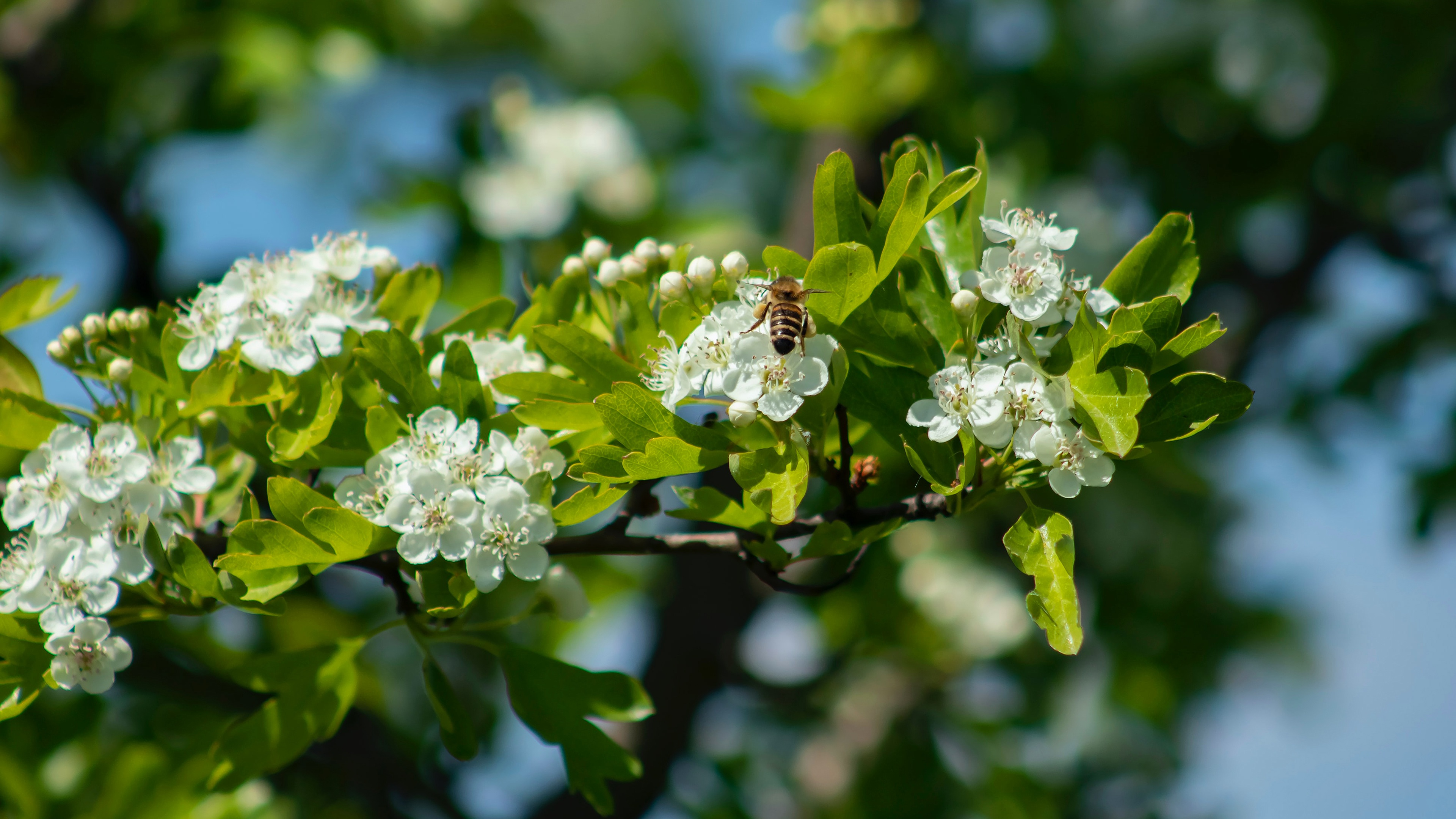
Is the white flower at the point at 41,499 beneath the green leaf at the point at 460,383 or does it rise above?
beneath

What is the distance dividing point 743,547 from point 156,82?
359cm

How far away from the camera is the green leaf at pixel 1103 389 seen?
1196mm

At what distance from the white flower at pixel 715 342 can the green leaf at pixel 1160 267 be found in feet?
1.52

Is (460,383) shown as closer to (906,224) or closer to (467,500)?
(467,500)

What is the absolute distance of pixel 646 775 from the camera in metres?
3.20

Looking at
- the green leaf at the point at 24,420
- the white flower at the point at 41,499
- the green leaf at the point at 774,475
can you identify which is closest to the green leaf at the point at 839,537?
the green leaf at the point at 774,475

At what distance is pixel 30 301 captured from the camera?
5.64 feet

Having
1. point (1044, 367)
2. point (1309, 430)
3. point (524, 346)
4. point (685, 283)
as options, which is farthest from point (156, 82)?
point (1309, 430)

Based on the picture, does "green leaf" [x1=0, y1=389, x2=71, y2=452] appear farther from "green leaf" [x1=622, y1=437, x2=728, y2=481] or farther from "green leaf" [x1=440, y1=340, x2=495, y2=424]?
"green leaf" [x1=622, y1=437, x2=728, y2=481]

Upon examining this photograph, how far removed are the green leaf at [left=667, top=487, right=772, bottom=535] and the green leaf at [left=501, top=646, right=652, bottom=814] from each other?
1.18 feet

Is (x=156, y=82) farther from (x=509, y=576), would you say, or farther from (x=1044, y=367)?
(x=1044, y=367)

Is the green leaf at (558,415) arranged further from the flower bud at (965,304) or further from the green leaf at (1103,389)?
the green leaf at (1103,389)

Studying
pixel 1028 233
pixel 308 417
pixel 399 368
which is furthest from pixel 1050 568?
pixel 308 417

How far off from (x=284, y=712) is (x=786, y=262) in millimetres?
1089
